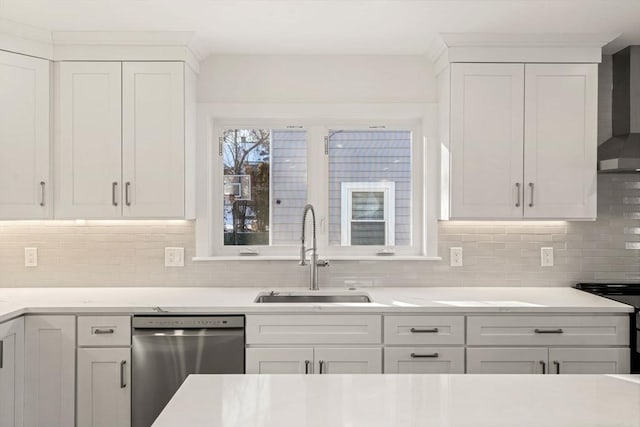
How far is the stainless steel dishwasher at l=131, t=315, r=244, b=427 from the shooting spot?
2.47 metres

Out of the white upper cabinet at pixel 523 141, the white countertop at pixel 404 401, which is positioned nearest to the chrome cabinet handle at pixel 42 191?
the white countertop at pixel 404 401

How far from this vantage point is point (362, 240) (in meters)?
3.26

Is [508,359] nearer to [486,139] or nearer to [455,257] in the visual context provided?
[455,257]

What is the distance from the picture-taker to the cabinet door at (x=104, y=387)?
2.49 metres

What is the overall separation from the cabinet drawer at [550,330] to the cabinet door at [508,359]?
0.14 feet

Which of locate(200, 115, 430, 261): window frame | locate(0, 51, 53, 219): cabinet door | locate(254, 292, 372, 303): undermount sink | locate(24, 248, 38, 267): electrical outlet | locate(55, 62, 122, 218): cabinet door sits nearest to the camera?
locate(0, 51, 53, 219): cabinet door

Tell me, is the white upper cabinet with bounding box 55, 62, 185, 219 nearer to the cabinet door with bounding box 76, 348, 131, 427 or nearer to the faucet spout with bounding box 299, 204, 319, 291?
the cabinet door with bounding box 76, 348, 131, 427

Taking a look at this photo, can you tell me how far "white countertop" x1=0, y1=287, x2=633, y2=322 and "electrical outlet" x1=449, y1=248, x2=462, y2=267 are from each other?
20 cm

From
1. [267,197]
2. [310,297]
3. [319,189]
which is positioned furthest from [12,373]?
[319,189]

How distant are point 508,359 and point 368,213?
49.5 inches

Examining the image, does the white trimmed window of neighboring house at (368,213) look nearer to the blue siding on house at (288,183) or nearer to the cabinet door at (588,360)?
the blue siding on house at (288,183)

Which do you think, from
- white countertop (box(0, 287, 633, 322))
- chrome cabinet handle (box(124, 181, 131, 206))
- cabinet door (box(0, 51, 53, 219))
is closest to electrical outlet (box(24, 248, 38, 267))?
white countertop (box(0, 287, 633, 322))

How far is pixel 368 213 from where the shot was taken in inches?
128

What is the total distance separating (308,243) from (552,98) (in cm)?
175
